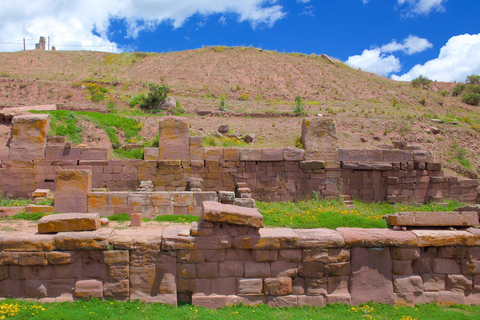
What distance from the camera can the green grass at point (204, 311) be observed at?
538 cm

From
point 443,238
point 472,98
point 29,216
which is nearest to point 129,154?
point 29,216

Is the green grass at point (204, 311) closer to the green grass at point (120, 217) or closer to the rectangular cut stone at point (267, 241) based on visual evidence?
the rectangular cut stone at point (267, 241)

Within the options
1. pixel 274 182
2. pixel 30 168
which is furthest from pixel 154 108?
pixel 274 182

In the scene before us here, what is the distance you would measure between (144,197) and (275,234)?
579cm

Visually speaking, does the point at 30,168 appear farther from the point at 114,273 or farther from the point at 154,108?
the point at 154,108

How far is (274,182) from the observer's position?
14.2 meters

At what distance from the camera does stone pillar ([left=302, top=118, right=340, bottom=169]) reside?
1425 centimetres

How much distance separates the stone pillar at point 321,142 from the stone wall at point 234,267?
7787mm

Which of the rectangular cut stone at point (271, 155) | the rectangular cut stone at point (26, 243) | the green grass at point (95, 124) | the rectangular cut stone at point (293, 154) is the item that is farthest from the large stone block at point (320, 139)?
the rectangular cut stone at point (26, 243)

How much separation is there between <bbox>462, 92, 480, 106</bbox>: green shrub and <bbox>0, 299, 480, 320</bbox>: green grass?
3880 cm

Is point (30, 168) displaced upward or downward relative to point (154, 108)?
downward

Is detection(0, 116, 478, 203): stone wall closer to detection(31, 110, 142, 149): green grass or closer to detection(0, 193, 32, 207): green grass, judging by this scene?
detection(0, 193, 32, 207): green grass

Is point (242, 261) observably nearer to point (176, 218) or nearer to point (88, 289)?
point (88, 289)

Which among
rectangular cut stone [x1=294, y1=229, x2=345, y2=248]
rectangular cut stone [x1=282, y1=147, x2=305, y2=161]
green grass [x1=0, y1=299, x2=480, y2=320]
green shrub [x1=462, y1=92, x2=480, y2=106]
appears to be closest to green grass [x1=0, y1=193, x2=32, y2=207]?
green grass [x1=0, y1=299, x2=480, y2=320]
